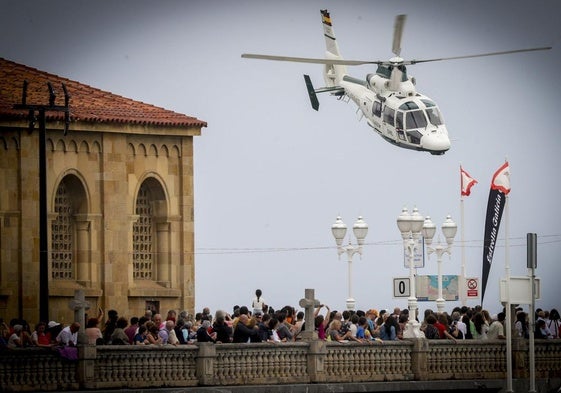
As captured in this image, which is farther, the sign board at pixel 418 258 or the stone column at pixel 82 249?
the sign board at pixel 418 258

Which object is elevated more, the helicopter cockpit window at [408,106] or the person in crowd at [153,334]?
the helicopter cockpit window at [408,106]

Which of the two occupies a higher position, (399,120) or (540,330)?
(399,120)

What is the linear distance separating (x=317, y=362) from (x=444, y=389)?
378 cm

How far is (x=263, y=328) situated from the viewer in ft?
176

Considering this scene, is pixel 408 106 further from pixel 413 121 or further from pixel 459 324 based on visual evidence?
pixel 459 324

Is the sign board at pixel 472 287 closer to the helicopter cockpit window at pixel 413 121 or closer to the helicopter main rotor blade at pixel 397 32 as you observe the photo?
the helicopter cockpit window at pixel 413 121

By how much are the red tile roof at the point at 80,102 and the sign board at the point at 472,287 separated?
32.9 feet

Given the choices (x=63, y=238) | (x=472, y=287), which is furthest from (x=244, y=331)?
(x=472, y=287)

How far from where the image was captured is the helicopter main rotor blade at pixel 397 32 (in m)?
76.2

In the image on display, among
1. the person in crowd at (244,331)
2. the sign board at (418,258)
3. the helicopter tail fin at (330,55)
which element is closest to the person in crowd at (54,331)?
the person in crowd at (244,331)

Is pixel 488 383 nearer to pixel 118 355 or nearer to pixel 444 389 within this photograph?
pixel 444 389

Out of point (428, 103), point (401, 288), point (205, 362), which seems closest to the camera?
point (205, 362)

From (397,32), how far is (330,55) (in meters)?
11.6

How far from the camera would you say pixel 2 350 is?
4881 cm
